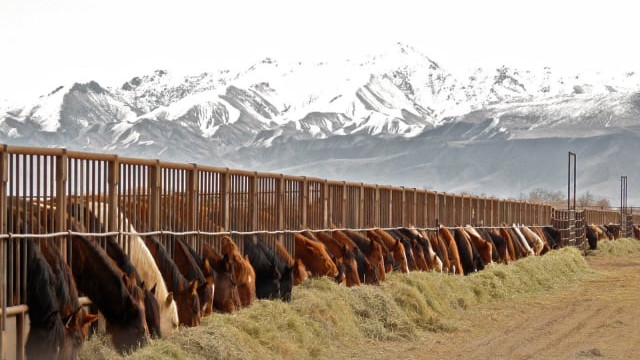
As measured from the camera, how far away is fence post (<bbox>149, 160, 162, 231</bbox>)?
50.4ft

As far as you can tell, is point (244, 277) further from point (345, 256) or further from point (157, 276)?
point (345, 256)

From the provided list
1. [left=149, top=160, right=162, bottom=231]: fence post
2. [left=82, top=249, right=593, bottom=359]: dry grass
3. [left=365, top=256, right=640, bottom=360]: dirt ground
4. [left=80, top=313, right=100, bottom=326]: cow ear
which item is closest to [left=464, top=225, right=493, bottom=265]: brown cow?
[left=365, top=256, right=640, bottom=360]: dirt ground

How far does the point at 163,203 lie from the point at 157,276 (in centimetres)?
216

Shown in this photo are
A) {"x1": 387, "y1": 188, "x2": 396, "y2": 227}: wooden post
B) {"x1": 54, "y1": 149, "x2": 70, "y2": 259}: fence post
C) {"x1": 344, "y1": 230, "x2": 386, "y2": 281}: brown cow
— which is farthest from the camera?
{"x1": 387, "y1": 188, "x2": 396, "y2": 227}: wooden post

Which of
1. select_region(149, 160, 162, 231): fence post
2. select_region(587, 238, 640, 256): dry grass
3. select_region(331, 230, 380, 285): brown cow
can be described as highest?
select_region(149, 160, 162, 231): fence post

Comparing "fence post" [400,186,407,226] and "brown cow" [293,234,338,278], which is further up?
"fence post" [400,186,407,226]

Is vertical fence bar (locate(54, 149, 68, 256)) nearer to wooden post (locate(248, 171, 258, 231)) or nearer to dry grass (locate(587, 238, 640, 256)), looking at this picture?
wooden post (locate(248, 171, 258, 231))

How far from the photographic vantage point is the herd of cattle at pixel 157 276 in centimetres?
1165

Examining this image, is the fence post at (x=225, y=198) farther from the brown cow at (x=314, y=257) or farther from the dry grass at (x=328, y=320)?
the brown cow at (x=314, y=257)

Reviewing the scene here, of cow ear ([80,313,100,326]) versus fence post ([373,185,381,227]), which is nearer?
cow ear ([80,313,100,326])

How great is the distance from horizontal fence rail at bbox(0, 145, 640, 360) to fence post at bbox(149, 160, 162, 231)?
1cm

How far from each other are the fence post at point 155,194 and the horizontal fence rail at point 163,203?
1 cm

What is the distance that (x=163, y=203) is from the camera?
16.0 meters

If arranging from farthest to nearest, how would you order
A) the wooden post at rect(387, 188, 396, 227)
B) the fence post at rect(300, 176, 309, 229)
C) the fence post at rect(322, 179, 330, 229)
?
the wooden post at rect(387, 188, 396, 227)
the fence post at rect(322, 179, 330, 229)
the fence post at rect(300, 176, 309, 229)
